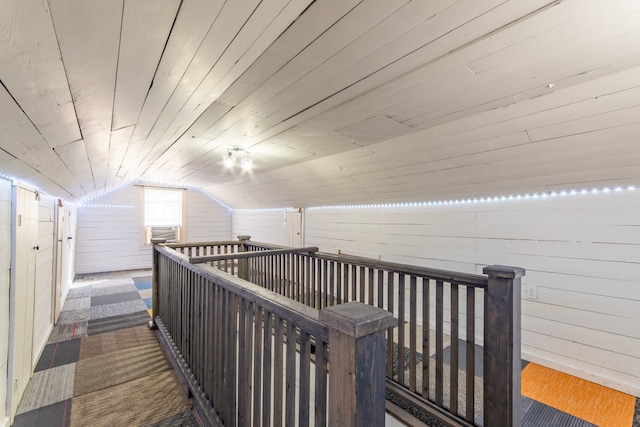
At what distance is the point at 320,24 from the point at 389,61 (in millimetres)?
374

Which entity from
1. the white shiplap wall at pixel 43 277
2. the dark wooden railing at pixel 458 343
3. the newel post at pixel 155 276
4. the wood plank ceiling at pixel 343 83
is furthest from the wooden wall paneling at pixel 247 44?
the white shiplap wall at pixel 43 277

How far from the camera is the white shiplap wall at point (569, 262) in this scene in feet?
7.07

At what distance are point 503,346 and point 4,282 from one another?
109 inches

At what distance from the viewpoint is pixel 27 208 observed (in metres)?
2.12

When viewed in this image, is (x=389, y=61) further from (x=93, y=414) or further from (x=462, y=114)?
(x=93, y=414)

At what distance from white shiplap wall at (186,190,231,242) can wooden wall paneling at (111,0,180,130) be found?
6.36 meters

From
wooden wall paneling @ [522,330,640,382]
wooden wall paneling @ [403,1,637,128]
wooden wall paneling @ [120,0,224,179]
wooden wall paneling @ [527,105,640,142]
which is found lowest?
wooden wall paneling @ [522,330,640,382]

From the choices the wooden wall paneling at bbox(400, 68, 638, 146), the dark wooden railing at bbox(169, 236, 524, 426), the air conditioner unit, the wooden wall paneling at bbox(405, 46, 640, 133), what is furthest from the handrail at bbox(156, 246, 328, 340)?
the air conditioner unit

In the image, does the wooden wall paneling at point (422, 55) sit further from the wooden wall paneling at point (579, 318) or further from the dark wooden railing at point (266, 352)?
the wooden wall paneling at point (579, 318)

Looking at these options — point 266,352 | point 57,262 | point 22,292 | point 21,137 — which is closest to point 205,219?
point 57,262

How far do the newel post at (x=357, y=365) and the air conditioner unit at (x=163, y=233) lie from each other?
696cm

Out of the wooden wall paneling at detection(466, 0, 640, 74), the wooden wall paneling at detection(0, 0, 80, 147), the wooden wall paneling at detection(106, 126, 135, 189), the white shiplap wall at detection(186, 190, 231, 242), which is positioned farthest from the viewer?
the white shiplap wall at detection(186, 190, 231, 242)

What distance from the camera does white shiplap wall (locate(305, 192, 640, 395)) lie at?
7.07 ft

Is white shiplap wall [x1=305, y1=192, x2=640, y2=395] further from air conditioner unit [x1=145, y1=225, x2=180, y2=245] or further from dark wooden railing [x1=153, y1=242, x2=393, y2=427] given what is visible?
air conditioner unit [x1=145, y1=225, x2=180, y2=245]
